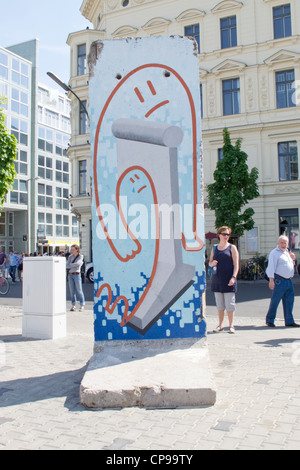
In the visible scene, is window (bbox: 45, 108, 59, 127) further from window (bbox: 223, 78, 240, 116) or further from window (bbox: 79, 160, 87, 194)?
window (bbox: 223, 78, 240, 116)

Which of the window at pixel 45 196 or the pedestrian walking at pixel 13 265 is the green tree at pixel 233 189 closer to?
the pedestrian walking at pixel 13 265

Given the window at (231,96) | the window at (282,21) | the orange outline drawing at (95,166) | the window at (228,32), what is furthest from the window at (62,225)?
the orange outline drawing at (95,166)

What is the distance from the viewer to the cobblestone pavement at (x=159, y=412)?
3287 millimetres

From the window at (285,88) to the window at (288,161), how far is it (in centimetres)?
235

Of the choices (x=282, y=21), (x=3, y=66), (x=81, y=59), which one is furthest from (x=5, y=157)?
(x=3, y=66)

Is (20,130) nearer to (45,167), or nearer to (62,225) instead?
(45,167)

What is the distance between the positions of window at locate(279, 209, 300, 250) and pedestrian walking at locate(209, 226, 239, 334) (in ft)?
61.8

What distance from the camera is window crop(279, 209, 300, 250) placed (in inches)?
1007

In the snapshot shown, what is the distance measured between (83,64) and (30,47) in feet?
107

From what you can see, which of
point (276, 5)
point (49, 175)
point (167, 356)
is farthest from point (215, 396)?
point (49, 175)

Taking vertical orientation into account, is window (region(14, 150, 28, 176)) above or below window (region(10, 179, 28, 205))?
above

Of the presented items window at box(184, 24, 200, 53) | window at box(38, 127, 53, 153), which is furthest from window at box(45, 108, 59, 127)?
window at box(184, 24, 200, 53)

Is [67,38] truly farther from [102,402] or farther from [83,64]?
[102,402]

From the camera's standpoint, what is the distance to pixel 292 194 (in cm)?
2572
